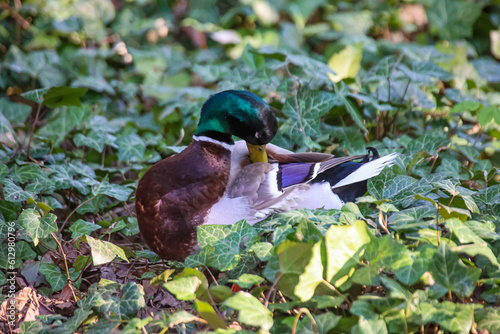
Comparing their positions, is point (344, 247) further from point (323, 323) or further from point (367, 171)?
point (367, 171)

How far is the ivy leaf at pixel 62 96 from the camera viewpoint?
2.53m

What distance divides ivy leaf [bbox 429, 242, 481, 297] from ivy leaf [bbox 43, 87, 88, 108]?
189 cm

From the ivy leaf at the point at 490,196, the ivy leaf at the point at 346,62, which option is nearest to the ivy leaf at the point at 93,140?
the ivy leaf at the point at 346,62

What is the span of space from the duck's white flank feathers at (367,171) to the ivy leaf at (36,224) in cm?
117

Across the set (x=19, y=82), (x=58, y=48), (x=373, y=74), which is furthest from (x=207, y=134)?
(x=58, y=48)

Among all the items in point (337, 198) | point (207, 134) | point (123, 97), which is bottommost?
point (123, 97)

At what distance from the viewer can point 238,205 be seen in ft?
6.41

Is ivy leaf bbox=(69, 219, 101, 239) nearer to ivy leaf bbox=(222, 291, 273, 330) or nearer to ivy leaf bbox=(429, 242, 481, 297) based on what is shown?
ivy leaf bbox=(222, 291, 273, 330)

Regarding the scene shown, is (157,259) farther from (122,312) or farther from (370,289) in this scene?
(370,289)

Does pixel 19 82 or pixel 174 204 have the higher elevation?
pixel 174 204

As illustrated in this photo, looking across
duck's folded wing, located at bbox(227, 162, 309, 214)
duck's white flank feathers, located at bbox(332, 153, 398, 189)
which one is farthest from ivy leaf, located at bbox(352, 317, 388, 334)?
duck's white flank feathers, located at bbox(332, 153, 398, 189)

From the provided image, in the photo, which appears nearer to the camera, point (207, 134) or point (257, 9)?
point (207, 134)

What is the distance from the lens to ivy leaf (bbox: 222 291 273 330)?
1366 mm

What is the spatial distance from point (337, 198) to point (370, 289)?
593 millimetres
